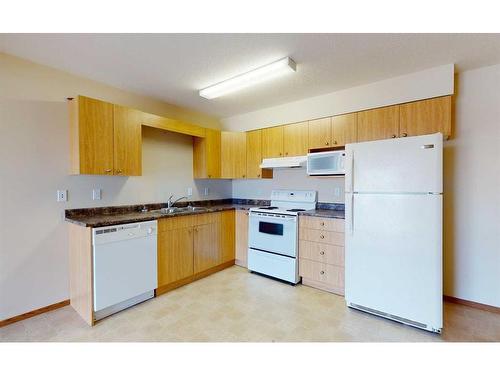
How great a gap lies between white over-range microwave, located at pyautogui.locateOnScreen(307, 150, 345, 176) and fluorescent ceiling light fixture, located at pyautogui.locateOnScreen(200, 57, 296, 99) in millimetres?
1124

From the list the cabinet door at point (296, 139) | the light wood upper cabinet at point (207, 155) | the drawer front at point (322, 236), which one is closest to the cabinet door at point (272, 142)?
the cabinet door at point (296, 139)

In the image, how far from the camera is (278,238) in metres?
3.32

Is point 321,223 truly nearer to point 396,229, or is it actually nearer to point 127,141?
point 396,229

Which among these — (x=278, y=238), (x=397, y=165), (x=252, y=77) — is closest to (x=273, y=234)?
(x=278, y=238)

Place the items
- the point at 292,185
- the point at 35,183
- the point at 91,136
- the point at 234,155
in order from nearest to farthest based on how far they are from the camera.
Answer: the point at 35,183 < the point at 91,136 < the point at 292,185 < the point at 234,155

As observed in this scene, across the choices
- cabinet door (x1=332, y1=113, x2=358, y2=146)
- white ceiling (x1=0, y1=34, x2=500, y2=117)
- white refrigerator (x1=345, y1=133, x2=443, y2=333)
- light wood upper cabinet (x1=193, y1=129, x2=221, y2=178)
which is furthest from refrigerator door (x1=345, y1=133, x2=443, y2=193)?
light wood upper cabinet (x1=193, y1=129, x2=221, y2=178)

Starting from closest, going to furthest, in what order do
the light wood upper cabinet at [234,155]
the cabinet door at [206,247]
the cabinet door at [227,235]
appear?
the cabinet door at [206,247], the cabinet door at [227,235], the light wood upper cabinet at [234,155]

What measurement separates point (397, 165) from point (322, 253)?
1.32 metres

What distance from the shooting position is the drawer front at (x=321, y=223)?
2.87m

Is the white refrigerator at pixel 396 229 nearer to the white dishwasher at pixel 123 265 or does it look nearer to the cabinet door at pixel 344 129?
the cabinet door at pixel 344 129

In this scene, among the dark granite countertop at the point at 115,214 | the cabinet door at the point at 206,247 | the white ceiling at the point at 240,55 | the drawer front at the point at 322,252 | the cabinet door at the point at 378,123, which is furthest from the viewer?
the cabinet door at the point at 206,247

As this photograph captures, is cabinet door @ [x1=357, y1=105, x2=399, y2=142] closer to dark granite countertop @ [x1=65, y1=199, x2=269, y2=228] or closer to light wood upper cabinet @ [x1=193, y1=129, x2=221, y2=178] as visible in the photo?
dark granite countertop @ [x1=65, y1=199, x2=269, y2=228]

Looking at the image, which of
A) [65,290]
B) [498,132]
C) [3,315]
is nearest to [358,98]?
[498,132]

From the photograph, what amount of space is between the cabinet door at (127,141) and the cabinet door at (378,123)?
268 cm
